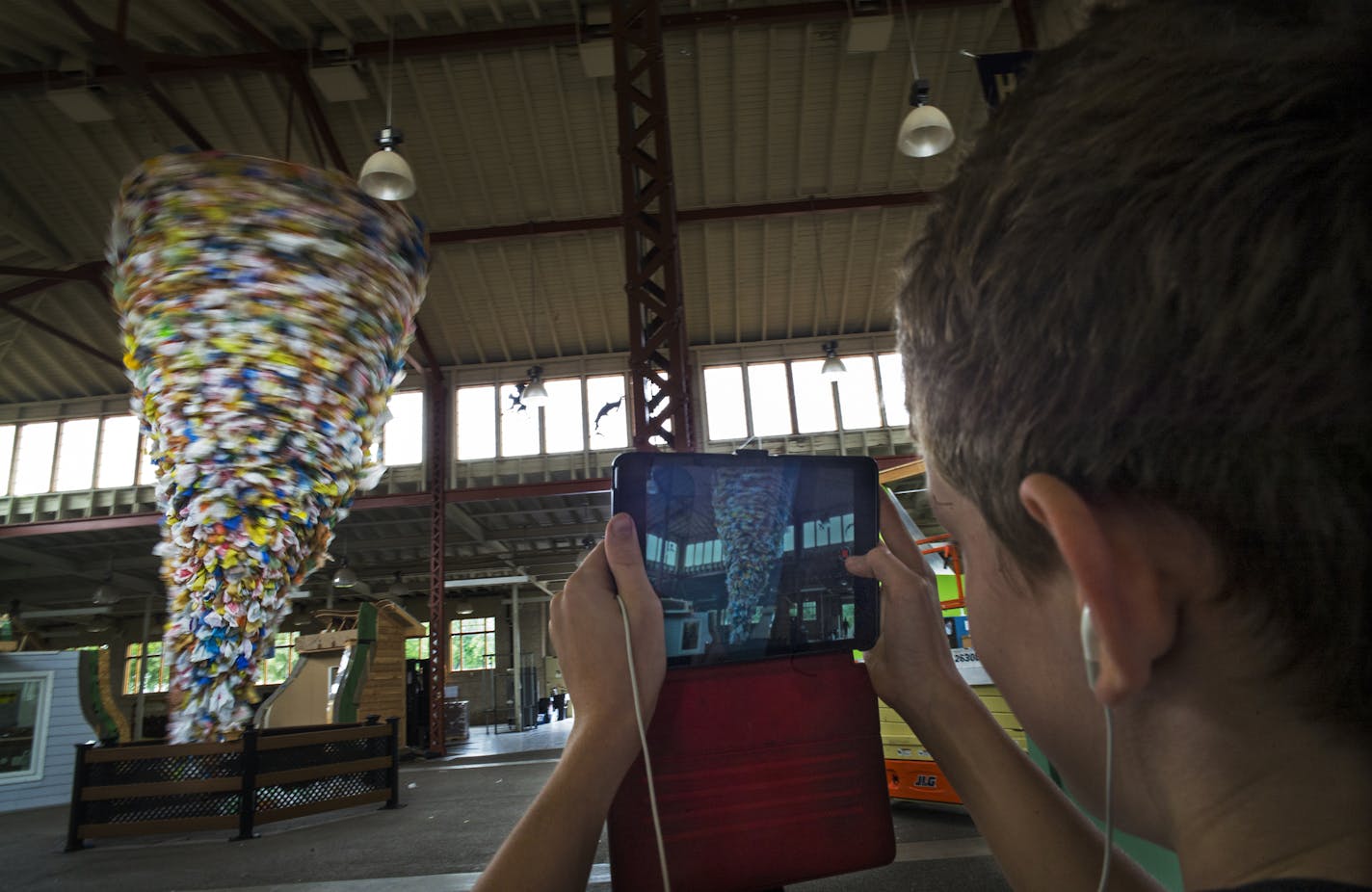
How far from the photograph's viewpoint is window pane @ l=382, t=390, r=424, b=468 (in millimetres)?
14734

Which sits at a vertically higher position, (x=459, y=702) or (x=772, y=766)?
(x=772, y=766)

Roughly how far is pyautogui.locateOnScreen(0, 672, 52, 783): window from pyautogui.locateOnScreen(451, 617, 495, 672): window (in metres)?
14.7

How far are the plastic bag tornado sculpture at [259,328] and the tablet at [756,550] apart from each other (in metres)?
1.23

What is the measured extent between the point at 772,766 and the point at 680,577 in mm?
241

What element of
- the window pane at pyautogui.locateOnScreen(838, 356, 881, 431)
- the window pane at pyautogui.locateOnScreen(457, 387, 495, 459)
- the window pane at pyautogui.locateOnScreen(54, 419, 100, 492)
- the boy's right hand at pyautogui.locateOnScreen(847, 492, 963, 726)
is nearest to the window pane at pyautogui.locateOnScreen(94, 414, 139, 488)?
the window pane at pyautogui.locateOnScreen(54, 419, 100, 492)

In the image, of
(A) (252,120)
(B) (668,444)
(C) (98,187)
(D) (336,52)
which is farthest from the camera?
(C) (98,187)

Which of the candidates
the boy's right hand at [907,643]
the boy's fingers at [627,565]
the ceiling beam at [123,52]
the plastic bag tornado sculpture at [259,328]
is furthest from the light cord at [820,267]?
the boy's fingers at [627,565]

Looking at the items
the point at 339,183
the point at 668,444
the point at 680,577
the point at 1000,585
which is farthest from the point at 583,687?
the point at 668,444

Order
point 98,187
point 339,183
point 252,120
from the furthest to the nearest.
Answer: point 98,187 < point 252,120 < point 339,183

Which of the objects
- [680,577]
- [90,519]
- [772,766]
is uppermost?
[90,519]

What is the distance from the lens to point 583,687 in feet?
2.53

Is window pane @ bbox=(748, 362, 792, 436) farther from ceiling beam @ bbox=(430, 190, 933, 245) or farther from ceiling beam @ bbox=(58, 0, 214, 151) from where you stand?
ceiling beam @ bbox=(58, 0, 214, 151)

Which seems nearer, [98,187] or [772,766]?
[772,766]

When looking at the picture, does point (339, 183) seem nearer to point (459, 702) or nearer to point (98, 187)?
point (98, 187)
